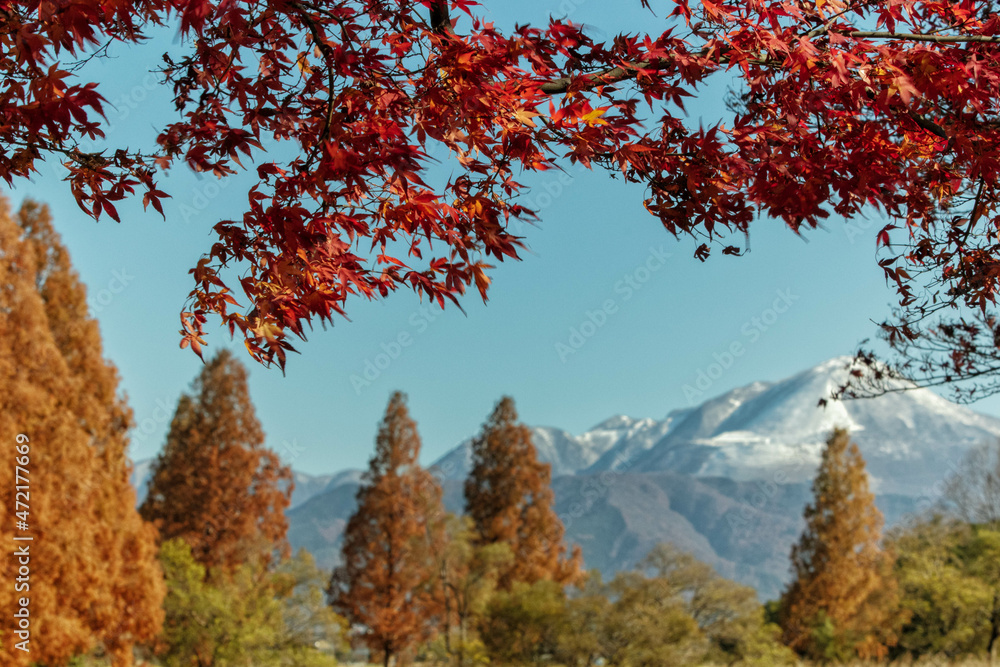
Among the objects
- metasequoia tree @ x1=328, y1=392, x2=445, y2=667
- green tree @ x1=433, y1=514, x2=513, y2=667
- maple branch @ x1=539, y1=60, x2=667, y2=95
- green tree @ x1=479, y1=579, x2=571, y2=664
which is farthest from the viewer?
metasequoia tree @ x1=328, y1=392, x2=445, y2=667

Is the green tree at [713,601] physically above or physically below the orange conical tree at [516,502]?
below

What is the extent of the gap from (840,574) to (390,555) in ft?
38.9

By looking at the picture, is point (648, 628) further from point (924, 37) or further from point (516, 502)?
point (924, 37)

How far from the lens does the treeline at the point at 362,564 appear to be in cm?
841

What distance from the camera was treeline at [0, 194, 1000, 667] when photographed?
8414 millimetres

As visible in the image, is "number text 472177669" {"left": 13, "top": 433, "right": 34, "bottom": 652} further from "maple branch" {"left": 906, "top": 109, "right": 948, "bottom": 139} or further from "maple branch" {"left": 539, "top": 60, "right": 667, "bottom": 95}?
"maple branch" {"left": 906, "top": 109, "right": 948, "bottom": 139}

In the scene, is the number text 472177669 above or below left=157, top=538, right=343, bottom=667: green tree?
above

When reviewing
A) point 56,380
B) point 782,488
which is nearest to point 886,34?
point 56,380

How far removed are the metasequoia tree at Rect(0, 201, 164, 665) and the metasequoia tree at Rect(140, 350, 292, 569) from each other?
8.02 m

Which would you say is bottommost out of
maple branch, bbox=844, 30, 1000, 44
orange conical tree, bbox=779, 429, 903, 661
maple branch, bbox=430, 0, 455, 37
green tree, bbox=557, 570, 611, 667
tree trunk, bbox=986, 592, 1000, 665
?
tree trunk, bbox=986, 592, 1000, 665

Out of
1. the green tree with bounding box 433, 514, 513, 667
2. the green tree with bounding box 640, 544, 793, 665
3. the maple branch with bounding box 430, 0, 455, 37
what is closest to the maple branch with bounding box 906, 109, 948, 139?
the maple branch with bounding box 430, 0, 455, 37

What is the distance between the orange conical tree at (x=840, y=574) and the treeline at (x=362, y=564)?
0.17 ft

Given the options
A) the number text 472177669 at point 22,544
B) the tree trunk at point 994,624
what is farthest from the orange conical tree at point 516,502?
the number text 472177669 at point 22,544

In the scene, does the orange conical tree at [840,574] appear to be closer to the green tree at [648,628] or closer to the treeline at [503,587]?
the treeline at [503,587]
